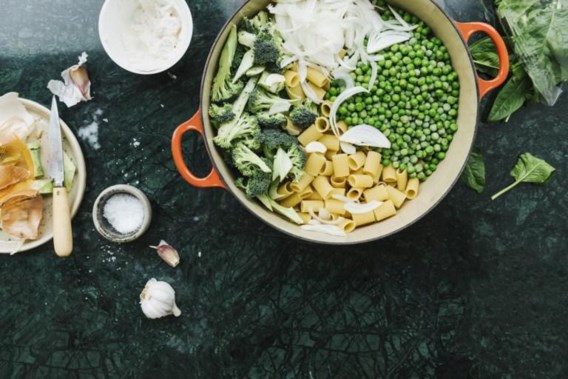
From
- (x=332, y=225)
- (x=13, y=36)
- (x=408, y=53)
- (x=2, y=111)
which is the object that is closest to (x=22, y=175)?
(x=2, y=111)

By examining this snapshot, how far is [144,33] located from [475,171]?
4.89ft

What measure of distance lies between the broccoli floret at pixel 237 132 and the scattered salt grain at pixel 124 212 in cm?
50

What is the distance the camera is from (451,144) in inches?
98.4

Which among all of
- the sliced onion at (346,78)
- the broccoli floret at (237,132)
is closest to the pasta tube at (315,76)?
the sliced onion at (346,78)

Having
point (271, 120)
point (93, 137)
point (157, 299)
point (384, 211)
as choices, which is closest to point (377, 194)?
point (384, 211)

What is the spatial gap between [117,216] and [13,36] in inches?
36.7

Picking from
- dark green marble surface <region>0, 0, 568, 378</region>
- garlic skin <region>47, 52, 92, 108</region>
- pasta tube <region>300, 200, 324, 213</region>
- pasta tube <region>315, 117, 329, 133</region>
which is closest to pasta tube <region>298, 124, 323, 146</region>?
pasta tube <region>315, 117, 329, 133</region>

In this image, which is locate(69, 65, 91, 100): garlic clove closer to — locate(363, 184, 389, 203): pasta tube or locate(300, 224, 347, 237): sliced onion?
locate(300, 224, 347, 237): sliced onion

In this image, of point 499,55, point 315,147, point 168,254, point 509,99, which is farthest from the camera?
point 168,254

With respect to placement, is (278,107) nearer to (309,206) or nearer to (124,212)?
(309,206)

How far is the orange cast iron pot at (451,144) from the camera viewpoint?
7.60ft

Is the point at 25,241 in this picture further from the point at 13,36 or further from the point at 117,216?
the point at 13,36

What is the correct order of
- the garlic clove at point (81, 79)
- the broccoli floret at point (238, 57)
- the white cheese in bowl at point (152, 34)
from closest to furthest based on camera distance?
the broccoli floret at point (238, 57) < the white cheese in bowl at point (152, 34) < the garlic clove at point (81, 79)

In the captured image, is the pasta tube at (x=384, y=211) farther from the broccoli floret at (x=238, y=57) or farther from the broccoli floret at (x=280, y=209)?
the broccoli floret at (x=238, y=57)
